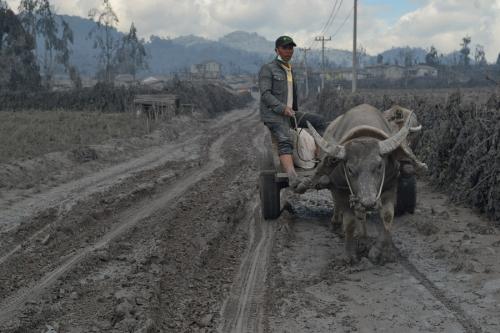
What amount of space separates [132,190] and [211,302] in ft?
20.4

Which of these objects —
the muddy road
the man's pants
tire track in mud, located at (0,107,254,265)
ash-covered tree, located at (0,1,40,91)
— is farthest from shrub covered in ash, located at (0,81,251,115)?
the man's pants

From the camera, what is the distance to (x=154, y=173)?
1412 centimetres

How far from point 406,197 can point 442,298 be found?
3.43 m

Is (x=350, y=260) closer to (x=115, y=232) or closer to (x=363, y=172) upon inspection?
(x=363, y=172)

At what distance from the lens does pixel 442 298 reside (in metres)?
5.64

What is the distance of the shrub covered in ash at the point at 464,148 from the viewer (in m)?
8.94

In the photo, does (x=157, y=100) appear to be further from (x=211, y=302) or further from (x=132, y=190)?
(x=211, y=302)

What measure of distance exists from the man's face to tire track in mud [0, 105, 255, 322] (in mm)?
3306

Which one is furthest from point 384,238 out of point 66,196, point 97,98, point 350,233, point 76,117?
point 97,98

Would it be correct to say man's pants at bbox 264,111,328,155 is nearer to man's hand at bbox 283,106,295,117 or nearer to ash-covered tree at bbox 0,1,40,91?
man's hand at bbox 283,106,295,117

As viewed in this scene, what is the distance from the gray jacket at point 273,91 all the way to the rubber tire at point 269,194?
901 mm

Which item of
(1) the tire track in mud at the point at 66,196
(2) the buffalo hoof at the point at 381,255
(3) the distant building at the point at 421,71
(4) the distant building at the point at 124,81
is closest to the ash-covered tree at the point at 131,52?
(4) the distant building at the point at 124,81

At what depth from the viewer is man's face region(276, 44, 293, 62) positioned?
8.32 meters

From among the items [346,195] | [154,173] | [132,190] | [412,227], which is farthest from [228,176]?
[346,195]
